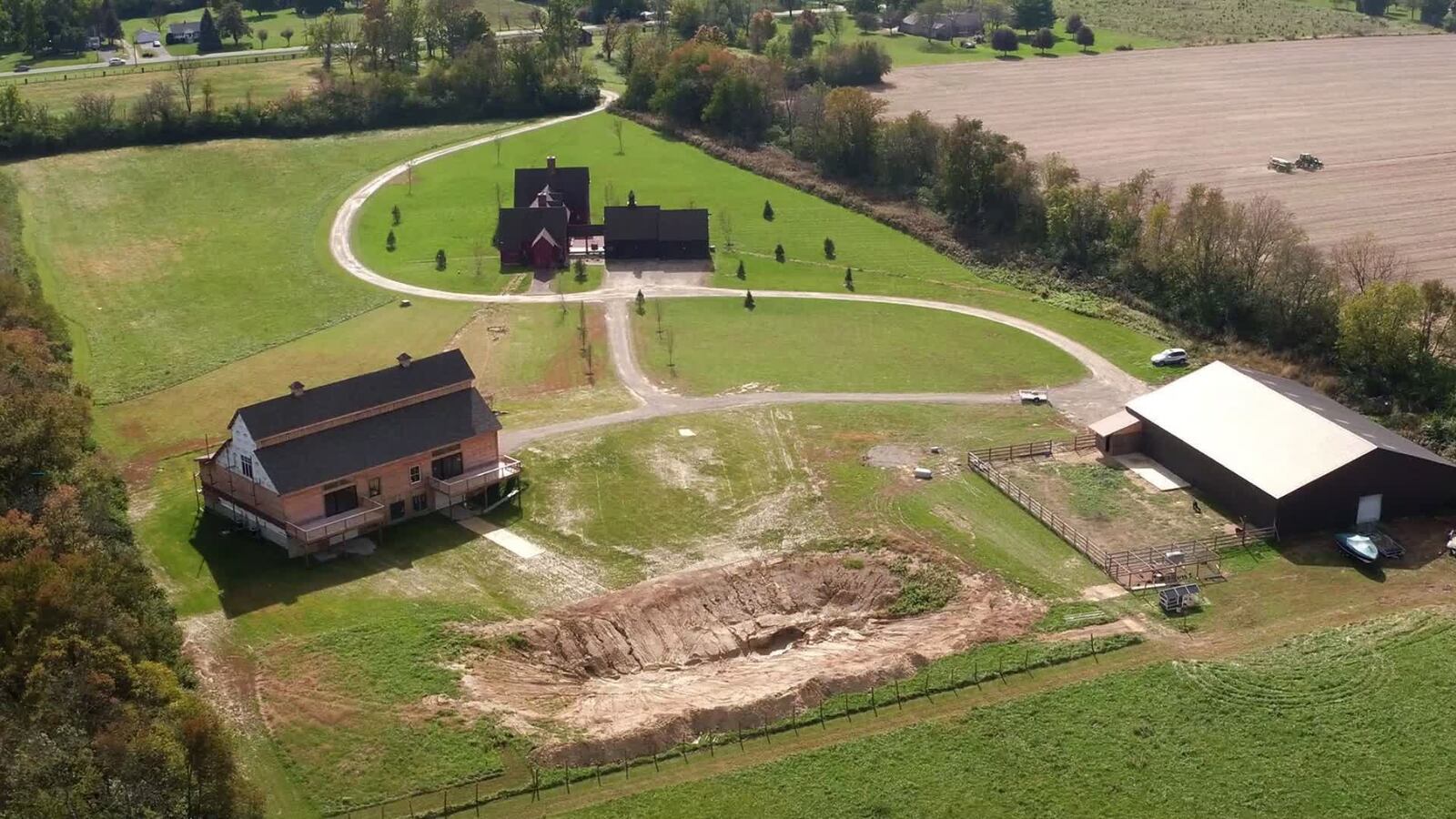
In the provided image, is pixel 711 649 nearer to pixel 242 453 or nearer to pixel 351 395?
pixel 351 395

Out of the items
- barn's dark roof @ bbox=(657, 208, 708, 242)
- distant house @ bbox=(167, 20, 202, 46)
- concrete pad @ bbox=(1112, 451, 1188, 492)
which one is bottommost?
concrete pad @ bbox=(1112, 451, 1188, 492)

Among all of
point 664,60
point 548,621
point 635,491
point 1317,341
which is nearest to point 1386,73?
point 664,60

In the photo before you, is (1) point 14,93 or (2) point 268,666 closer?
(2) point 268,666

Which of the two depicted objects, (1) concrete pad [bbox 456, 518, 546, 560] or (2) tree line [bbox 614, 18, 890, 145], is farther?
(2) tree line [bbox 614, 18, 890, 145]

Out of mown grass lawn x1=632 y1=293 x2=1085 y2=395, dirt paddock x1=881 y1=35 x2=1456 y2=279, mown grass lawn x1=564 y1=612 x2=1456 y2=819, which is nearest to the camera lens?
mown grass lawn x1=564 y1=612 x2=1456 y2=819

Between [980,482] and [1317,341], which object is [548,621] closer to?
[980,482]

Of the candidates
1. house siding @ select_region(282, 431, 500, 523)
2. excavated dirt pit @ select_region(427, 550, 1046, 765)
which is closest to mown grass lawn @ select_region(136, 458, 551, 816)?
house siding @ select_region(282, 431, 500, 523)

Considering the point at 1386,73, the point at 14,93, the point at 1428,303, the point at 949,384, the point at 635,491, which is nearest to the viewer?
the point at 635,491

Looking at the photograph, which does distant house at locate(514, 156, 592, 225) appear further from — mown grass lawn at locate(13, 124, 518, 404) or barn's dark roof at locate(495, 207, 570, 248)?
mown grass lawn at locate(13, 124, 518, 404)
